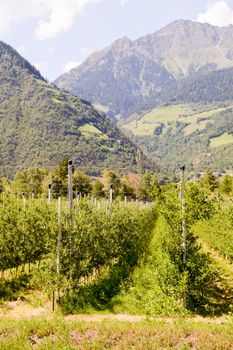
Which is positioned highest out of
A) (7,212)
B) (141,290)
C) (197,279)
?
(7,212)

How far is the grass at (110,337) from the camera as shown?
10.7 meters

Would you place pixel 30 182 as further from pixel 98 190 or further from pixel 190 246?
pixel 190 246

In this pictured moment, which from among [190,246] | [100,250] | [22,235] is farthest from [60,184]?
[190,246]

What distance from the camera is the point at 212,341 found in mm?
10648

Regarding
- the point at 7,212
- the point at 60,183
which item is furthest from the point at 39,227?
the point at 60,183

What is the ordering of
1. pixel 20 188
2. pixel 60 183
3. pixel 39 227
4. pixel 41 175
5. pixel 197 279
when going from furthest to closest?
pixel 41 175 → pixel 20 188 → pixel 60 183 → pixel 39 227 → pixel 197 279

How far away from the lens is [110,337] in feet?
36.9

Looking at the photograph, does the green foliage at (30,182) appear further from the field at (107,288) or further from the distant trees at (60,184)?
the field at (107,288)

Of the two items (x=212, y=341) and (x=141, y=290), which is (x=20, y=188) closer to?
(x=141, y=290)

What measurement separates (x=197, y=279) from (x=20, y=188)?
8106 centimetres

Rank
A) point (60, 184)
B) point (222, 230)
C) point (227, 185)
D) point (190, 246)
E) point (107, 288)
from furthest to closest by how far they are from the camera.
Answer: point (227, 185)
point (60, 184)
point (222, 230)
point (107, 288)
point (190, 246)

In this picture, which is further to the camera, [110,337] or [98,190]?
[98,190]

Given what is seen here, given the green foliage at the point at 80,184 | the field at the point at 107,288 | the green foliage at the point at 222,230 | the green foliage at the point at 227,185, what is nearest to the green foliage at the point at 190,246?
the field at the point at 107,288

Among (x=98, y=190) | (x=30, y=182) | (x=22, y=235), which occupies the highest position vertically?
(x=30, y=182)
